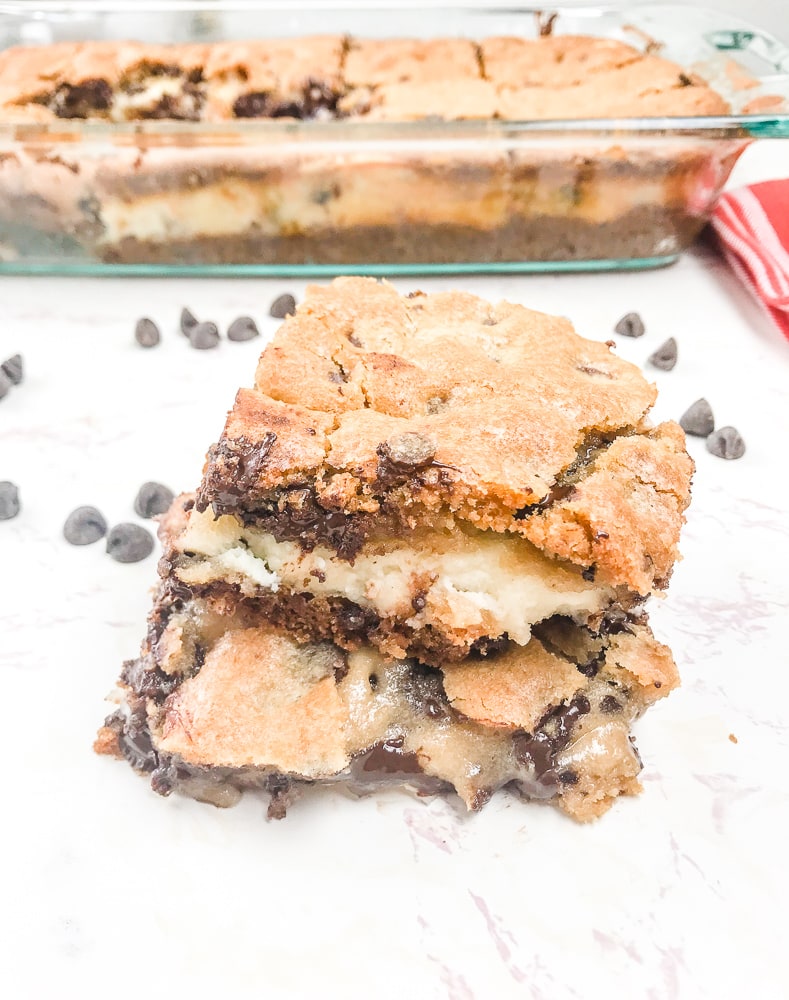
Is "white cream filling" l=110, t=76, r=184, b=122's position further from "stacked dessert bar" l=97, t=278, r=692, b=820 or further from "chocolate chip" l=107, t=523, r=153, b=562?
"stacked dessert bar" l=97, t=278, r=692, b=820

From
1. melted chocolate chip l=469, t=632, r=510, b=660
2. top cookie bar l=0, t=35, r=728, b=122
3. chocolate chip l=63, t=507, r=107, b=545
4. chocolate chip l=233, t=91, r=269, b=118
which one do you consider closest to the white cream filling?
A: top cookie bar l=0, t=35, r=728, b=122

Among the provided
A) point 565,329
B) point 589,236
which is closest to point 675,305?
point 589,236

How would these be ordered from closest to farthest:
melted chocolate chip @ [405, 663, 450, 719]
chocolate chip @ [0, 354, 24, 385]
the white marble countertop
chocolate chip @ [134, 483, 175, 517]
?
the white marble countertop, melted chocolate chip @ [405, 663, 450, 719], chocolate chip @ [134, 483, 175, 517], chocolate chip @ [0, 354, 24, 385]

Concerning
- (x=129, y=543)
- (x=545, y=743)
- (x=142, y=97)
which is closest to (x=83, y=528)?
(x=129, y=543)

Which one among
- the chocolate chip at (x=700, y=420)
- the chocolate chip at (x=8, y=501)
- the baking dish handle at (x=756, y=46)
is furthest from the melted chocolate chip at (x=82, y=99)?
the chocolate chip at (x=700, y=420)

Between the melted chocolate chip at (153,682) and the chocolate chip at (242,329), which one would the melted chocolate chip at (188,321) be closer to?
the chocolate chip at (242,329)

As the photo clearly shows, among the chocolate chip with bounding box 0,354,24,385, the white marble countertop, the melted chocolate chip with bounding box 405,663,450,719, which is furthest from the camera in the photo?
the chocolate chip with bounding box 0,354,24,385
